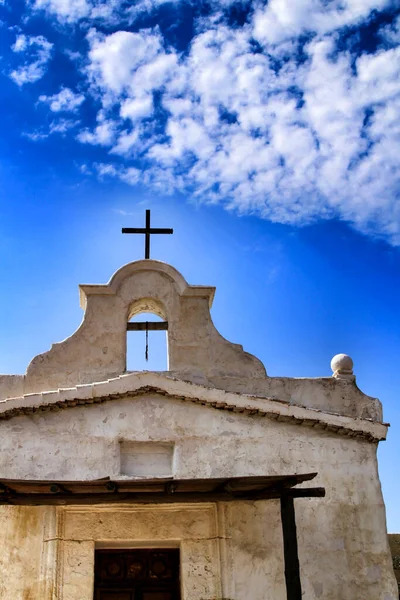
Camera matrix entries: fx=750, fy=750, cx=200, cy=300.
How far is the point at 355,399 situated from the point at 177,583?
374 centimetres

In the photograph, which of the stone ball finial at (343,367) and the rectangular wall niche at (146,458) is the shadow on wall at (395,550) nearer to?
the stone ball finial at (343,367)

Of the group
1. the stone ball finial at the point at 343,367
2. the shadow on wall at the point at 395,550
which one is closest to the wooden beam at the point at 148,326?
the stone ball finial at the point at 343,367

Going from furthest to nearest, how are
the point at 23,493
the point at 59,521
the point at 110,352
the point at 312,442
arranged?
the point at 110,352 < the point at 312,442 < the point at 59,521 < the point at 23,493

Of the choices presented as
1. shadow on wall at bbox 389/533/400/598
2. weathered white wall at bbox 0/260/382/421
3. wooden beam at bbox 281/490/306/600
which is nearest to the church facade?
weathered white wall at bbox 0/260/382/421

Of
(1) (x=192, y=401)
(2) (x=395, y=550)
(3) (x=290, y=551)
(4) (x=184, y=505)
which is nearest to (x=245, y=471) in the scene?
(4) (x=184, y=505)

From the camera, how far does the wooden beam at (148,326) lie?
1173 cm

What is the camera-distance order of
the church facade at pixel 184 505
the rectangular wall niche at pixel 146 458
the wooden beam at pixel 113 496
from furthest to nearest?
the rectangular wall niche at pixel 146 458 < the church facade at pixel 184 505 < the wooden beam at pixel 113 496

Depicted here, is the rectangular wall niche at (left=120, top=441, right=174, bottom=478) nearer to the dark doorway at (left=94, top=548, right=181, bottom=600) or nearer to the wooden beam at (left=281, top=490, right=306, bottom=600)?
the dark doorway at (left=94, top=548, right=181, bottom=600)

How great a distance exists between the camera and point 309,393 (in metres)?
11.4

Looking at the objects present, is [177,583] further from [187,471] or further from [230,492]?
[230,492]

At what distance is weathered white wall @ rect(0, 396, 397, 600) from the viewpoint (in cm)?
980

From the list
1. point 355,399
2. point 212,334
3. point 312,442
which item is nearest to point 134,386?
point 212,334

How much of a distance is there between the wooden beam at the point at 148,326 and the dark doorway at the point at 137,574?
3.32 metres

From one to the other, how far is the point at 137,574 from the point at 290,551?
2576mm
